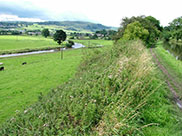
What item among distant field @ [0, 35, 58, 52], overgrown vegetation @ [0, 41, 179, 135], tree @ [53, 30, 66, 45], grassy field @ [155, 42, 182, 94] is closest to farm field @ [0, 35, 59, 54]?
distant field @ [0, 35, 58, 52]

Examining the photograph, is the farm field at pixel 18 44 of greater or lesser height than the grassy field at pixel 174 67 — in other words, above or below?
below

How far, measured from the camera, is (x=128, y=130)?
4.27m

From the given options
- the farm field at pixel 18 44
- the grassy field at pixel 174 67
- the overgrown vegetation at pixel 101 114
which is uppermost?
the overgrown vegetation at pixel 101 114

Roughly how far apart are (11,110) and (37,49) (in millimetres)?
67141

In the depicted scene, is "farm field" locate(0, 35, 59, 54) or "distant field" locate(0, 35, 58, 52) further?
"distant field" locate(0, 35, 58, 52)

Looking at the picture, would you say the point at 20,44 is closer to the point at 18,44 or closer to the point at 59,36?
the point at 18,44

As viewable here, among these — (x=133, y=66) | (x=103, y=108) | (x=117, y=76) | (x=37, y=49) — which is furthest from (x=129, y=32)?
(x=37, y=49)

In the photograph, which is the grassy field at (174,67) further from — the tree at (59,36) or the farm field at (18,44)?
the tree at (59,36)

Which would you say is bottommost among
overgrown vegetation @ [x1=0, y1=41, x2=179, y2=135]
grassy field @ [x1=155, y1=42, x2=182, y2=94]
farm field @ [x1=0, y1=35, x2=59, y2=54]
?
farm field @ [x1=0, y1=35, x2=59, y2=54]

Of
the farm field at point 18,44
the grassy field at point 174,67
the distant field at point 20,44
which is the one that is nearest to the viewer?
the grassy field at point 174,67

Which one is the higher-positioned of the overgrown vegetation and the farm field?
the overgrown vegetation

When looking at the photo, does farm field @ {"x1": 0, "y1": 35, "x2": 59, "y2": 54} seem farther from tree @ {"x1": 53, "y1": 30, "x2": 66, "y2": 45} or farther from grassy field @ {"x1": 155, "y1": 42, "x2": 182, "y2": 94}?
grassy field @ {"x1": 155, "y1": 42, "x2": 182, "y2": 94}

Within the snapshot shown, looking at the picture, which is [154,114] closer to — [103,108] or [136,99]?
[136,99]

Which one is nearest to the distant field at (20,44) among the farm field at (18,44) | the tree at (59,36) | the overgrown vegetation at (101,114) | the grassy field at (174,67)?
the farm field at (18,44)
